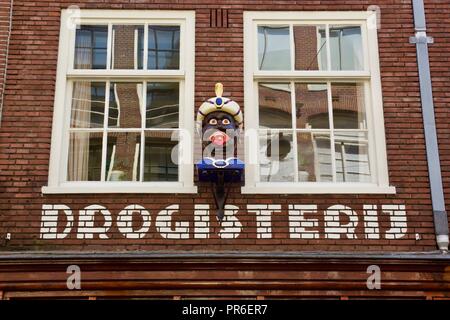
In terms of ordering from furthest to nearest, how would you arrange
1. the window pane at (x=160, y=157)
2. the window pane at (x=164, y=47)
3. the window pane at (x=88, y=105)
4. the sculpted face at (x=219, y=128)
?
1. the window pane at (x=164, y=47)
2. the window pane at (x=88, y=105)
3. the window pane at (x=160, y=157)
4. the sculpted face at (x=219, y=128)

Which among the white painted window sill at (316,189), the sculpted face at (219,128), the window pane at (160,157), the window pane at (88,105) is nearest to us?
the sculpted face at (219,128)

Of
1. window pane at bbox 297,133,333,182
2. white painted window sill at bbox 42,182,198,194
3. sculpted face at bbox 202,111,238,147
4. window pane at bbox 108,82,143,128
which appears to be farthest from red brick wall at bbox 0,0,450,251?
window pane at bbox 108,82,143,128

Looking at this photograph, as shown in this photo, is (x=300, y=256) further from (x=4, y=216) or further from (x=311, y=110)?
(x=4, y=216)

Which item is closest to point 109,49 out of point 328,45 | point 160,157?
point 160,157

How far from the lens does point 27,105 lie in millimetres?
7703

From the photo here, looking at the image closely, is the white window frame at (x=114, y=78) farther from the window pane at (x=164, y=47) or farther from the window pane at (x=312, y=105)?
the window pane at (x=312, y=105)

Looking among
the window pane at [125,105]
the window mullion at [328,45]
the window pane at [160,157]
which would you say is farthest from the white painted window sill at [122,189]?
the window mullion at [328,45]

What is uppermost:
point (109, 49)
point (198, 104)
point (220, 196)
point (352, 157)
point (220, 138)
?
point (109, 49)

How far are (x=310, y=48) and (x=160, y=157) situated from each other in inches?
89.0

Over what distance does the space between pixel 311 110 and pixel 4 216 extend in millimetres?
3665

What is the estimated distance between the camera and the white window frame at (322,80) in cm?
739

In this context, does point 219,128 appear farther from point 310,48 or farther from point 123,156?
point 310,48

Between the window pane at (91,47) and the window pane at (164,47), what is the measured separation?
56 centimetres

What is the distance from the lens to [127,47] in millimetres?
8086
